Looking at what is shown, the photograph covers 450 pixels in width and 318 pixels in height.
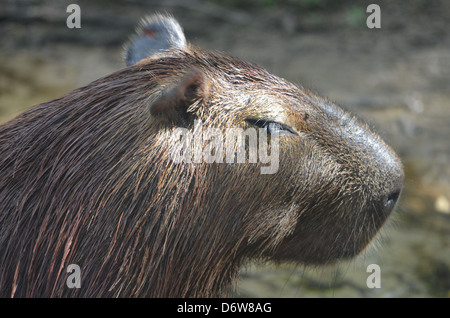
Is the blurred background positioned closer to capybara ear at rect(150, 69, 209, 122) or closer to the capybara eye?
the capybara eye

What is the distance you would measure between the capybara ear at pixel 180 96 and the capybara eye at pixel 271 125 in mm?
205

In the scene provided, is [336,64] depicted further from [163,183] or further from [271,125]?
[163,183]

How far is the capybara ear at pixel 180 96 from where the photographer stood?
1.83 meters

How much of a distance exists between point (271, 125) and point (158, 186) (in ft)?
1.57

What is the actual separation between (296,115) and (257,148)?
239 mm

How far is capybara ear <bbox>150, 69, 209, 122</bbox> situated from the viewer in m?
1.83

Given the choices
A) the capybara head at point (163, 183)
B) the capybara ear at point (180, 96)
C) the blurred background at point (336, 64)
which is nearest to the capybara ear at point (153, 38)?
the capybara head at point (163, 183)

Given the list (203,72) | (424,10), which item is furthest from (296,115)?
(424,10)

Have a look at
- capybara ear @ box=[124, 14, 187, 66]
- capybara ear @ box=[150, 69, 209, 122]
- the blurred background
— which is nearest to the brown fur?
capybara ear @ box=[150, 69, 209, 122]

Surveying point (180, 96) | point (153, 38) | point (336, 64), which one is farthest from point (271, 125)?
point (336, 64)

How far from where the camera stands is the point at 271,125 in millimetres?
2023

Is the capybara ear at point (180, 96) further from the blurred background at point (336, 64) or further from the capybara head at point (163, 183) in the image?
the blurred background at point (336, 64)

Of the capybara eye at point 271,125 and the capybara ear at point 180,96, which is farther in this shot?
the capybara eye at point 271,125
